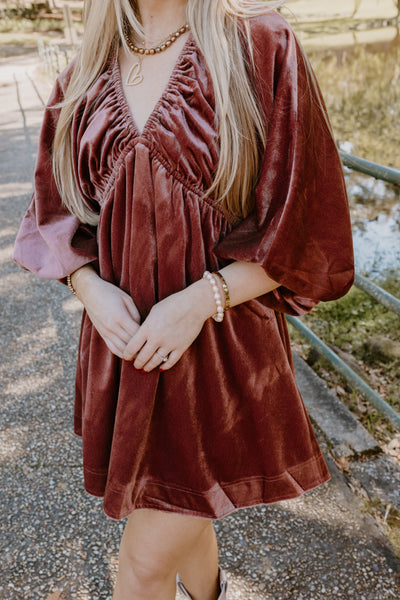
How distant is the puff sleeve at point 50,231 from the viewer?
4.39 ft

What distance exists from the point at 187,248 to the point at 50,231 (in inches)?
14.9

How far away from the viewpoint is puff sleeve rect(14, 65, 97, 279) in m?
1.34

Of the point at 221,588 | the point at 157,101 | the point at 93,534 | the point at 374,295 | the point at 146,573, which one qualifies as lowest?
the point at 93,534

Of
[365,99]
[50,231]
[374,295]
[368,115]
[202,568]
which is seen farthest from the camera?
[365,99]

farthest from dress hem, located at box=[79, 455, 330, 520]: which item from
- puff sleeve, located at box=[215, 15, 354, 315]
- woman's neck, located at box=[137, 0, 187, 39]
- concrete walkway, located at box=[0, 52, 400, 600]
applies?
woman's neck, located at box=[137, 0, 187, 39]

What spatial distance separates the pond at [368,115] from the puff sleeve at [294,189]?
21 centimetres

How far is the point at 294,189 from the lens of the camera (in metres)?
1.12

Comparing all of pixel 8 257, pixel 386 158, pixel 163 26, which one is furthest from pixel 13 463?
pixel 386 158

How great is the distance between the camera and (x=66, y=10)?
11969mm

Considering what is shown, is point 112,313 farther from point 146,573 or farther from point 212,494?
point 146,573

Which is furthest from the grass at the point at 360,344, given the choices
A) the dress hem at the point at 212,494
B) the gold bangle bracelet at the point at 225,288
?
the gold bangle bracelet at the point at 225,288

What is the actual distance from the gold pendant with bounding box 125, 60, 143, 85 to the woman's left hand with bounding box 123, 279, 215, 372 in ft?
1.63

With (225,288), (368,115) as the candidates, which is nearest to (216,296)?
(225,288)

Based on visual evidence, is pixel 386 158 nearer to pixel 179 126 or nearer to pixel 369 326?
pixel 369 326
